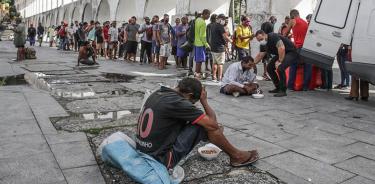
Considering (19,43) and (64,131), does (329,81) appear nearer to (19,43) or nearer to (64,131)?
(64,131)

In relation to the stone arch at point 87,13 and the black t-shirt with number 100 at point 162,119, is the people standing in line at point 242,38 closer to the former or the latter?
the black t-shirt with number 100 at point 162,119

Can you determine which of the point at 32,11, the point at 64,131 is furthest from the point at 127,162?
the point at 32,11

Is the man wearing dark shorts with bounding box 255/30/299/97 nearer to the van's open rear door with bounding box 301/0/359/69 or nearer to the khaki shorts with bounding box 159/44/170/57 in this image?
the van's open rear door with bounding box 301/0/359/69

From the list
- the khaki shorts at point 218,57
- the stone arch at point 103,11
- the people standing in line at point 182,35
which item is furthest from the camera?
the stone arch at point 103,11

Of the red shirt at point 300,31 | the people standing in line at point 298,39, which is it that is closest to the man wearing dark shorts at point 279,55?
the people standing in line at point 298,39

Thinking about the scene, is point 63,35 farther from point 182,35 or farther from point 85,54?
point 182,35

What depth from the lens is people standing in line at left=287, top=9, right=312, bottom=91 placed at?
841 centimetres

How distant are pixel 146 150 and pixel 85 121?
7.37 ft

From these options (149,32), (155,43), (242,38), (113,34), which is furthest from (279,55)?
(113,34)

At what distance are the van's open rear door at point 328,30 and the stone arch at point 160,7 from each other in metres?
13.5

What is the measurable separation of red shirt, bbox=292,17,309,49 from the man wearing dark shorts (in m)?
0.59

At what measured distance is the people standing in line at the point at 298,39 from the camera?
8.41 meters

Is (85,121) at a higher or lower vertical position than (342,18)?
lower

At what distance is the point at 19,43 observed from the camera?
45.4 feet
